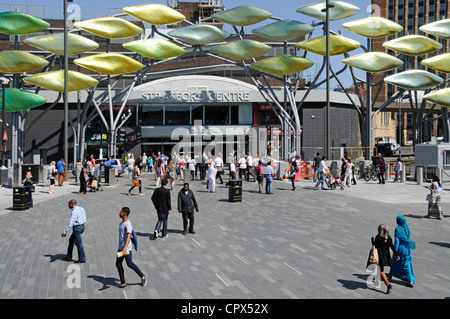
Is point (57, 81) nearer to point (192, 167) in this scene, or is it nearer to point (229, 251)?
point (192, 167)

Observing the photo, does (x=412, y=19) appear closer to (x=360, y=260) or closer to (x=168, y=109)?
(x=168, y=109)

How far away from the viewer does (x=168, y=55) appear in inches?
1510

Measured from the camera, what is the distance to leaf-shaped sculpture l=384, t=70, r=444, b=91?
132ft

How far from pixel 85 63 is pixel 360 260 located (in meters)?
30.9

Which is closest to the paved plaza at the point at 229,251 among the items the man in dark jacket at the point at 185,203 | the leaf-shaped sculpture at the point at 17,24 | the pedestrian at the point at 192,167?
the man in dark jacket at the point at 185,203

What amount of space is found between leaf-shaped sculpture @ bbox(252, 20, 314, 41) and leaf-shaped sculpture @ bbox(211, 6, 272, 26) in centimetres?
98

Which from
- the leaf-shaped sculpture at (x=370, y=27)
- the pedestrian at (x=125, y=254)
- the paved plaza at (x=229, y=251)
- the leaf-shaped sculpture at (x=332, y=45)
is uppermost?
the leaf-shaped sculpture at (x=370, y=27)

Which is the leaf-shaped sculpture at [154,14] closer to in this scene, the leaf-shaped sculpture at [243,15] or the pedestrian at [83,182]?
the leaf-shaped sculpture at [243,15]

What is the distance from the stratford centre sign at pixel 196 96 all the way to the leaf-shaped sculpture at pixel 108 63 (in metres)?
8.89

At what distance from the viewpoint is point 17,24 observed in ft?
112

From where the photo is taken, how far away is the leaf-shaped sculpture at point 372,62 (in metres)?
39.9

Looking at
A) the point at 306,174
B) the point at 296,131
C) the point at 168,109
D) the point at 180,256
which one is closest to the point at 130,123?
the point at 168,109

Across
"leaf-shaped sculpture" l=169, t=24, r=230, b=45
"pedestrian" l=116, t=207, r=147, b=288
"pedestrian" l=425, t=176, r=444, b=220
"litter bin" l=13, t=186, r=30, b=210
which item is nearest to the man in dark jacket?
"pedestrian" l=116, t=207, r=147, b=288
